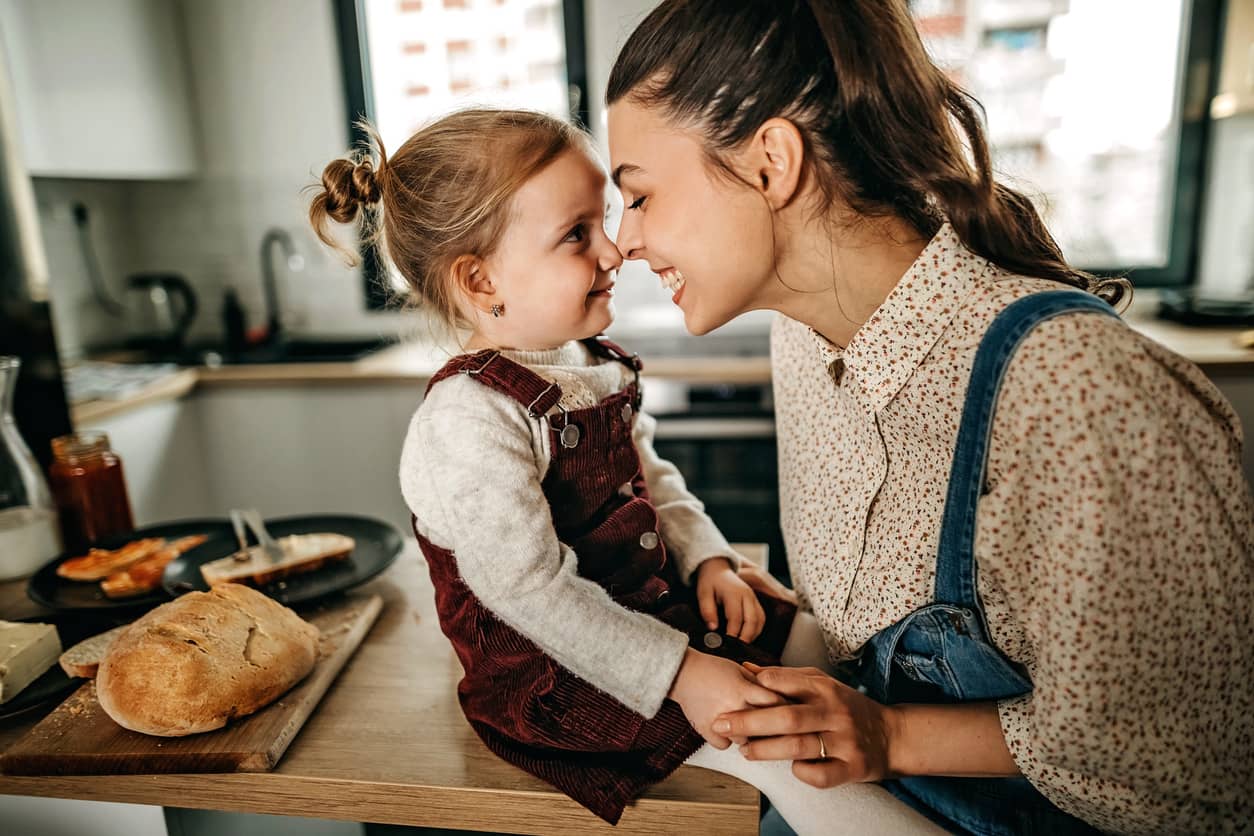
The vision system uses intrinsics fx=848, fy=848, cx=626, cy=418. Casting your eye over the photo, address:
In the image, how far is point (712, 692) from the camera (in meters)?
0.86

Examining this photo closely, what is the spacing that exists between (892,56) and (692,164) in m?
0.23

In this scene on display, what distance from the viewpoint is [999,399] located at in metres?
0.78

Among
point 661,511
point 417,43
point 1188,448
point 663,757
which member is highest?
point 417,43

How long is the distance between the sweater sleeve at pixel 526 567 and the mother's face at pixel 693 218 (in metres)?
0.27

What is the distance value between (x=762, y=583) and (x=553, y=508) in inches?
12.8

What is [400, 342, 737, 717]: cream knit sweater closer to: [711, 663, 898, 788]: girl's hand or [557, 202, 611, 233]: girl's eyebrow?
[711, 663, 898, 788]: girl's hand

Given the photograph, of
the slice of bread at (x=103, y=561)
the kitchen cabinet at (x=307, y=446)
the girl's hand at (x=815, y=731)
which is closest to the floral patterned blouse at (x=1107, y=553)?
the girl's hand at (x=815, y=731)

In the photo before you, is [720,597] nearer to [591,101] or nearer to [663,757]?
[663,757]

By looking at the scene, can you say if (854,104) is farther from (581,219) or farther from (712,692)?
(712,692)

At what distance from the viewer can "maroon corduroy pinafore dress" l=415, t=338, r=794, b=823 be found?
0.85 metres

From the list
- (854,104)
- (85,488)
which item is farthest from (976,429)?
(85,488)

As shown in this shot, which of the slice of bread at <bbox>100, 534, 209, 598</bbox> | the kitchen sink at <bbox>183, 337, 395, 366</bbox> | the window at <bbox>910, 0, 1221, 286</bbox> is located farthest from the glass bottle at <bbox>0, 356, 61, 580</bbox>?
the window at <bbox>910, 0, 1221, 286</bbox>

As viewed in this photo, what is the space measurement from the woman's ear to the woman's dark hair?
0.05 ft

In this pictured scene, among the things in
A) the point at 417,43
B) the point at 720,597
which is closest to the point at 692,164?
the point at 720,597
